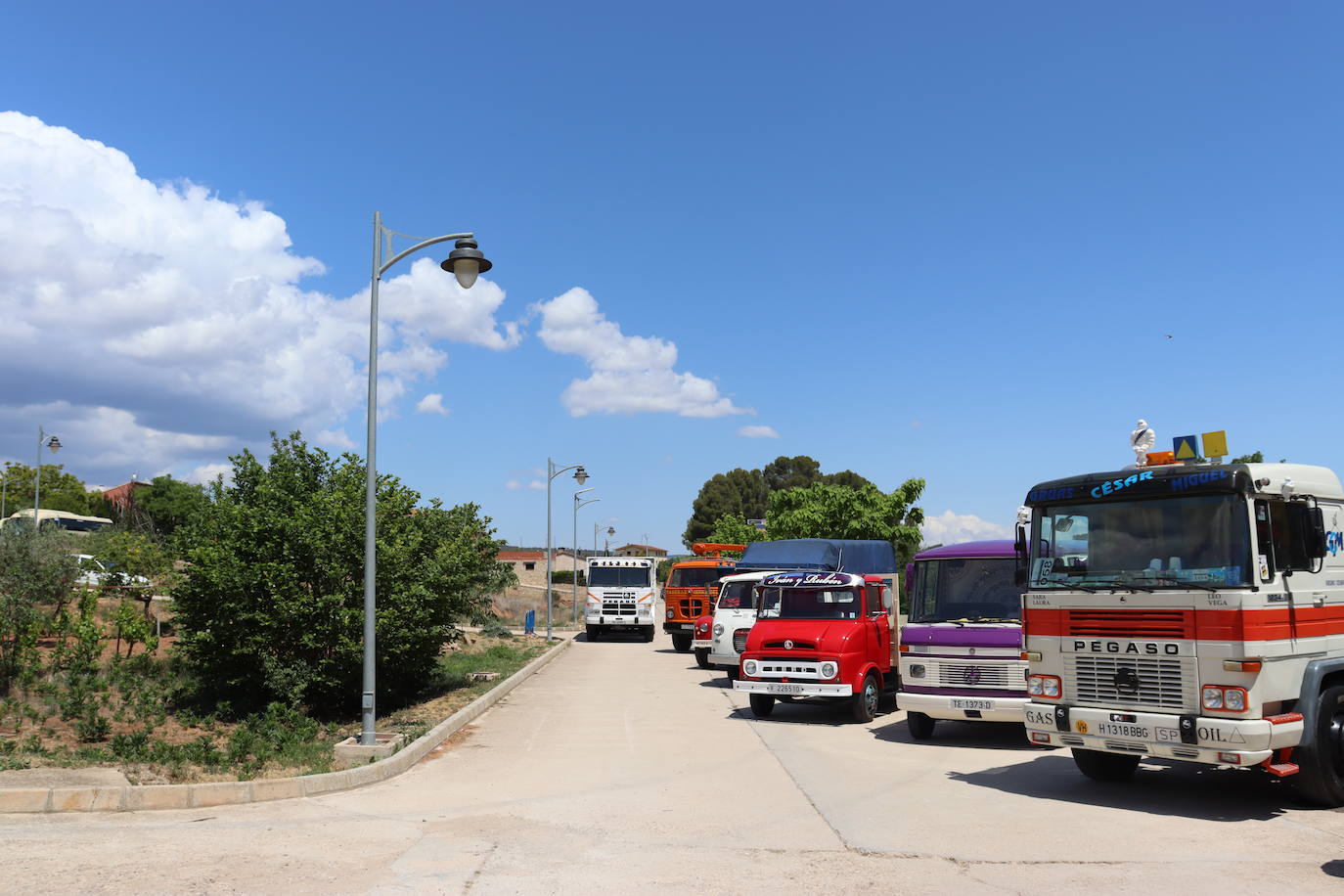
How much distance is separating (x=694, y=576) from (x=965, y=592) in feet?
57.6

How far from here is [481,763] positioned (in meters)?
11.7

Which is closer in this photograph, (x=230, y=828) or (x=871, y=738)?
(x=230, y=828)

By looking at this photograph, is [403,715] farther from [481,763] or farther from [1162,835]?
[1162,835]

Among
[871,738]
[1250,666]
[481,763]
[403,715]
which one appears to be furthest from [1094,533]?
[403,715]

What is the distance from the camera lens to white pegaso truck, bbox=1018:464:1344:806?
27.8 feet

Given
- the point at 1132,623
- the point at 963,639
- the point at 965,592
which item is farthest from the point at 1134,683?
the point at 965,592

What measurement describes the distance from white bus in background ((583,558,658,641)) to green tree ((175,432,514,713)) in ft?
63.7

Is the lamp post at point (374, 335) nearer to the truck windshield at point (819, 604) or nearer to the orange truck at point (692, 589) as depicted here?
the truck windshield at point (819, 604)

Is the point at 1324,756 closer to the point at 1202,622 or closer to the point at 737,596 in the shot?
the point at 1202,622

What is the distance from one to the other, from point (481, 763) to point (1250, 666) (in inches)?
315

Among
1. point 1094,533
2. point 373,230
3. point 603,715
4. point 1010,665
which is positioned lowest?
point 603,715

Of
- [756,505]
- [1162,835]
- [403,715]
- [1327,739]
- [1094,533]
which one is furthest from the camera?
[756,505]

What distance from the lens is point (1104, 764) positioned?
10.4 meters

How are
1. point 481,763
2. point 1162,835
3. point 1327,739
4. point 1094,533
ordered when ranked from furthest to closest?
point 481,763, point 1094,533, point 1327,739, point 1162,835
